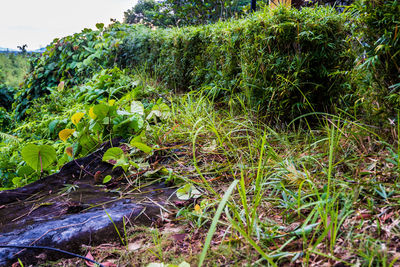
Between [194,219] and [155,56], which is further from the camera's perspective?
[155,56]

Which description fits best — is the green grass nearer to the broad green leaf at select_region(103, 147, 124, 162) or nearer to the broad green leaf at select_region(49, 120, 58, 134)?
the broad green leaf at select_region(49, 120, 58, 134)

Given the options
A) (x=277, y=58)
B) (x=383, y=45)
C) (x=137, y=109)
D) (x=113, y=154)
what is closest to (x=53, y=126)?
(x=137, y=109)

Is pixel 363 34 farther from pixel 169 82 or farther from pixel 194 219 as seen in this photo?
pixel 169 82

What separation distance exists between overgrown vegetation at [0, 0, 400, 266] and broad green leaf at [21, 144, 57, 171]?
0.09 ft

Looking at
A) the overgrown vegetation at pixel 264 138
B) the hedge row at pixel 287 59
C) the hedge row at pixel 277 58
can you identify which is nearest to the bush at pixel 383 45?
the overgrown vegetation at pixel 264 138

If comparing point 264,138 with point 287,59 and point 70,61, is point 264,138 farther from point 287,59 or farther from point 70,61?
point 70,61

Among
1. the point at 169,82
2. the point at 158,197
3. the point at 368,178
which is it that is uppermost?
the point at 169,82

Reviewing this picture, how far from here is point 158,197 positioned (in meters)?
1.82

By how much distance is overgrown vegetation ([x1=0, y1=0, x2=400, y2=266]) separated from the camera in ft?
3.79

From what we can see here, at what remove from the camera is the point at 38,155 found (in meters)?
2.22

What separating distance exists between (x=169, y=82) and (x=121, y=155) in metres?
2.12

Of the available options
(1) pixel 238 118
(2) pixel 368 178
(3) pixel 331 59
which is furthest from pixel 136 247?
(3) pixel 331 59

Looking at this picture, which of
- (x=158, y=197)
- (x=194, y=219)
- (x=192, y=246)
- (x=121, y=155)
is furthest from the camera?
(x=121, y=155)

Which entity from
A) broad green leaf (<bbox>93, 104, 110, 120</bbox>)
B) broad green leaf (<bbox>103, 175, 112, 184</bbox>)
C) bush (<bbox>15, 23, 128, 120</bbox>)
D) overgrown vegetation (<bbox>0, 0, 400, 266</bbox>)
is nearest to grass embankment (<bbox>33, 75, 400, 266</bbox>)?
overgrown vegetation (<bbox>0, 0, 400, 266</bbox>)
